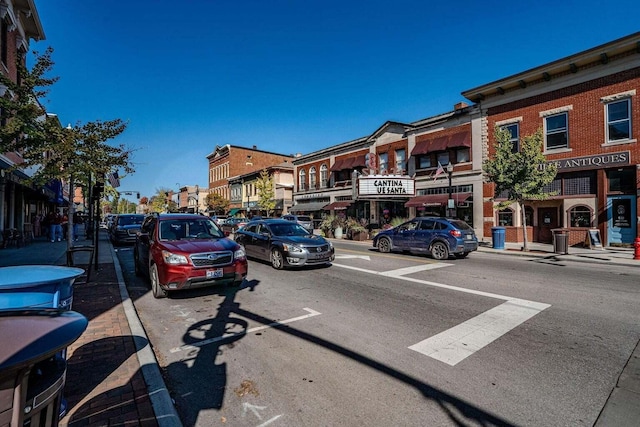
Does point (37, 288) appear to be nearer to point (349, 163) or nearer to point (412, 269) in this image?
point (412, 269)

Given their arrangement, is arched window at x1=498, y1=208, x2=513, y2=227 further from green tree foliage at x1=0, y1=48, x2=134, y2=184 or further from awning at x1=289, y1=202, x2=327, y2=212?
green tree foliage at x1=0, y1=48, x2=134, y2=184

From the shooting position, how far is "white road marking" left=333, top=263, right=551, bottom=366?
4387 millimetres

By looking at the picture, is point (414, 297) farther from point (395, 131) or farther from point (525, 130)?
point (395, 131)

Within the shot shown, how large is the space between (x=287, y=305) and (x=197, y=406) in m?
3.42

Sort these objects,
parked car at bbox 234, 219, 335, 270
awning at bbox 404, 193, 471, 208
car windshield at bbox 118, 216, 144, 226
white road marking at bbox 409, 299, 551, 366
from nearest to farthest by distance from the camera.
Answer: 1. white road marking at bbox 409, 299, 551, 366
2. parked car at bbox 234, 219, 335, 270
3. car windshield at bbox 118, 216, 144, 226
4. awning at bbox 404, 193, 471, 208

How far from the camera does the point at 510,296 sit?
23.6 feet

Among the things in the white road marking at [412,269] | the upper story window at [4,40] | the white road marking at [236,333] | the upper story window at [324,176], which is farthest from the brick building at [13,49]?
the upper story window at [324,176]

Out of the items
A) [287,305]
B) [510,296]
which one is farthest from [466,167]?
[287,305]

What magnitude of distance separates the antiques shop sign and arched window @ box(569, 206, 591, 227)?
215cm

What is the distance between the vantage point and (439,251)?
1330cm

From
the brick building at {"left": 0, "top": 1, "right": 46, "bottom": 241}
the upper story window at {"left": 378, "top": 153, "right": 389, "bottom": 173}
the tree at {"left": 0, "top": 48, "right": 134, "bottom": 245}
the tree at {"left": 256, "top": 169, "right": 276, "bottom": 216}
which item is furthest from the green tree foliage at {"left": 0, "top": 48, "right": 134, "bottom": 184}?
the tree at {"left": 256, "top": 169, "right": 276, "bottom": 216}

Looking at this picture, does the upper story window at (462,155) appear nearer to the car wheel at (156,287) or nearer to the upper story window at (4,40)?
the car wheel at (156,287)

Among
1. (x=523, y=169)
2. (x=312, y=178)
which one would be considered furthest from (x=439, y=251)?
(x=312, y=178)

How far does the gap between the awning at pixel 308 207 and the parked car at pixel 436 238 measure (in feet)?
65.5
